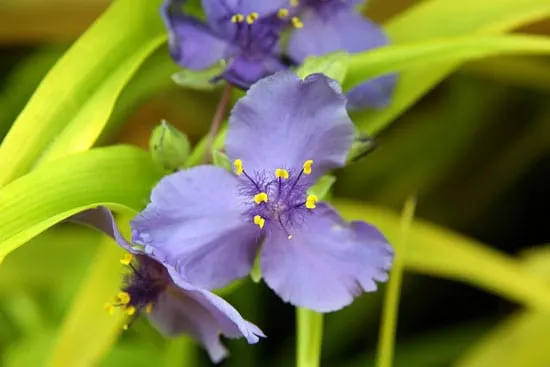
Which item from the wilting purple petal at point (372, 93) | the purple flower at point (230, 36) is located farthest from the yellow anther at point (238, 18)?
the wilting purple petal at point (372, 93)

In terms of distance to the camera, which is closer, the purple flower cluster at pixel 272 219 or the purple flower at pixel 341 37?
the purple flower cluster at pixel 272 219

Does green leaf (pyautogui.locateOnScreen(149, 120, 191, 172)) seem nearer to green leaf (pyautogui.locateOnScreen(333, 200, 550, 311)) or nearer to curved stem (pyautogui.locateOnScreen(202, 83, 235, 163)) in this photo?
curved stem (pyautogui.locateOnScreen(202, 83, 235, 163))

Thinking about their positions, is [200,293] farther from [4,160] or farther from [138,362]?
[138,362]

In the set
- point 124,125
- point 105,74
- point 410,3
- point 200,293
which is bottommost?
point 200,293

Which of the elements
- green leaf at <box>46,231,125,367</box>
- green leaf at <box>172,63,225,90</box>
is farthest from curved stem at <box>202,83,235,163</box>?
green leaf at <box>46,231,125,367</box>


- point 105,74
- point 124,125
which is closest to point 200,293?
point 105,74

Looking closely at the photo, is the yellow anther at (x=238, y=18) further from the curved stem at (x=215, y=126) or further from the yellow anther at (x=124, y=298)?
the yellow anther at (x=124, y=298)
